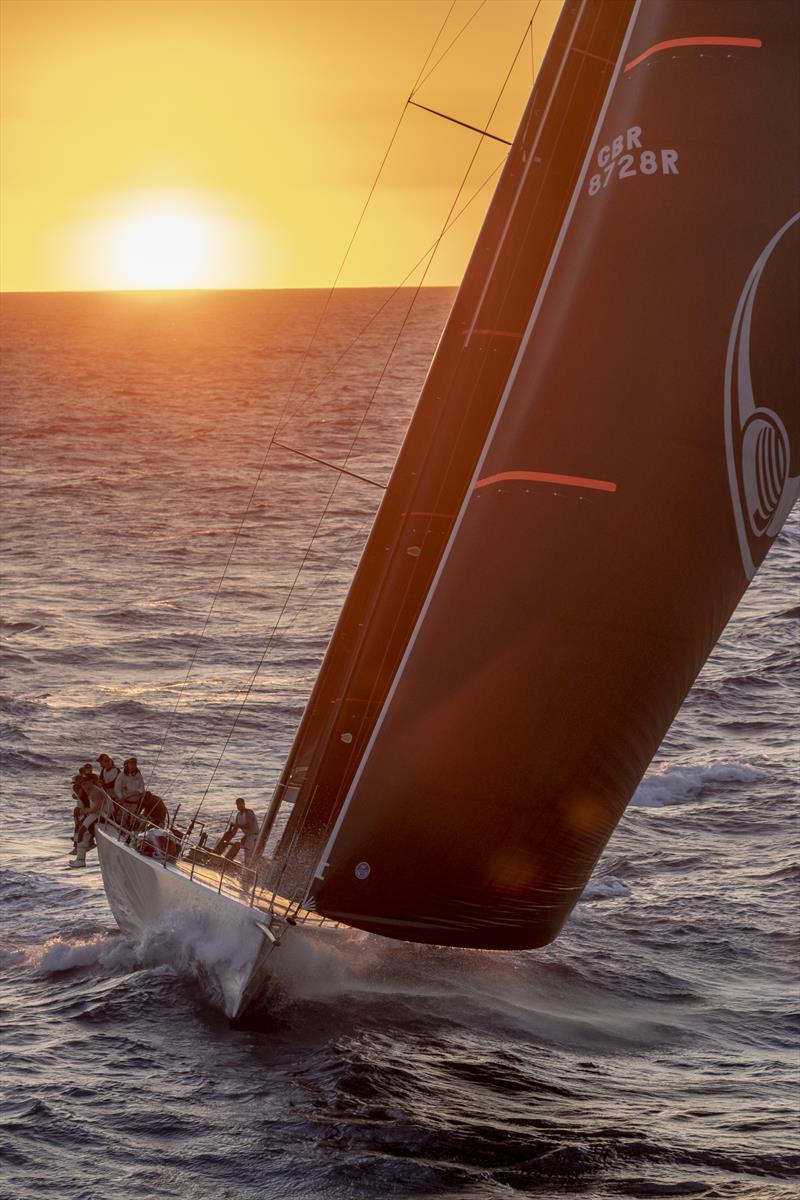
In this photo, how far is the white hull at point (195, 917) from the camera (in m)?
12.6

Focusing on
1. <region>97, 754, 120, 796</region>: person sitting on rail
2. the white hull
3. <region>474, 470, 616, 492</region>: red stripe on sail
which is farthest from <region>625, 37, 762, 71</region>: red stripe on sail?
<region>97, 754, 120, 796</region>: person sitting on rail

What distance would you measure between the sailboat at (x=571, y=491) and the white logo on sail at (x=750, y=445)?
0.02 m

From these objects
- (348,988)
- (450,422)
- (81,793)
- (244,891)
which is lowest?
(348,988)

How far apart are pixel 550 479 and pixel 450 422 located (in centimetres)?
162

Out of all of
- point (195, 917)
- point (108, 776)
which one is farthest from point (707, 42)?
point (108, 776)

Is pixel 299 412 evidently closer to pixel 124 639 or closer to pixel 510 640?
pixel 124 639

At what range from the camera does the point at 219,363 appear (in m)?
109

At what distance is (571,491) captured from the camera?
1082 cm

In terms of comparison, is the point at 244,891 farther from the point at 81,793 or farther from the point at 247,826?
the point at 81,793

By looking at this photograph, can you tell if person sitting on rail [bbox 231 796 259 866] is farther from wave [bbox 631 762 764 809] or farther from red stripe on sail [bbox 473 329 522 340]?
wave [bbox 631 762 764 809]

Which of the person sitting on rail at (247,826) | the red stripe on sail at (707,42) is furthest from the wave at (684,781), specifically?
the red stripe on sail at (707,42)

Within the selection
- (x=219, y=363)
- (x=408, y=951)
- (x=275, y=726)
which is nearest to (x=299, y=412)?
(x=219, y=363)

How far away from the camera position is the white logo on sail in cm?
1052

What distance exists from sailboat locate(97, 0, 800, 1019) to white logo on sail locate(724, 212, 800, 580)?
0.06 ft
